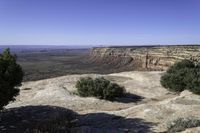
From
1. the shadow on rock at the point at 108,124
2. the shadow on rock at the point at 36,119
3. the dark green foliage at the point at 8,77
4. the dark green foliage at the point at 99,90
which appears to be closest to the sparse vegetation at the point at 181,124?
the shadow on rock at the point at 108,124

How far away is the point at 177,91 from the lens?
78.5ft

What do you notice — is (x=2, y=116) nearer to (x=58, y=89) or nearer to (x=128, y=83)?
(x=58, y=89)

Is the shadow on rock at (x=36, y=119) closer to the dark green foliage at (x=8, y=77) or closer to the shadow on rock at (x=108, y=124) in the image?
the shadow on rock at (x=108, y=124)

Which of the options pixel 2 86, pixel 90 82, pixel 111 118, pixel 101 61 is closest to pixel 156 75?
pixel 90 82

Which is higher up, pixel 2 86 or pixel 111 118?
pixel 2 86

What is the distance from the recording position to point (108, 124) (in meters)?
14.5

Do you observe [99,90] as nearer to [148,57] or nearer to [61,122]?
[61,122]

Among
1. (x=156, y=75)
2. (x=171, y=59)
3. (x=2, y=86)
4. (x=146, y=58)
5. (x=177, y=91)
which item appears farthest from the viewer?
(x=146, y=58)

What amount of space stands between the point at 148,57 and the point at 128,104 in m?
84.4

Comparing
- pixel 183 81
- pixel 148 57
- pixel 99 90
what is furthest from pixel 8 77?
pixel 148 57

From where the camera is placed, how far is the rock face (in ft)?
280

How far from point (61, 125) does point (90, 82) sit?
8.79 m

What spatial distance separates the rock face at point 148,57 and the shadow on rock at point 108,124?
55534 mm

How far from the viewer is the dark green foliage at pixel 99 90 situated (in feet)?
68.8
